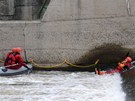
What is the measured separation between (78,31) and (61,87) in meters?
3.62

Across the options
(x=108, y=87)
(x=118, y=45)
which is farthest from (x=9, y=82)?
(x=118, y=45)

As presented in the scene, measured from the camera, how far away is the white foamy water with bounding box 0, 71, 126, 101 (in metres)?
9.16

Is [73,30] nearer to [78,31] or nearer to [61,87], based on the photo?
[78,31]

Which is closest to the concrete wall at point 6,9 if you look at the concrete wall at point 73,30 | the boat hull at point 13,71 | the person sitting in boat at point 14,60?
the concrete wall at point 73,30


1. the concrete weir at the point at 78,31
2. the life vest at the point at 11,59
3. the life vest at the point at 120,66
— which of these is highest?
the concrete weir at the point at 78,31

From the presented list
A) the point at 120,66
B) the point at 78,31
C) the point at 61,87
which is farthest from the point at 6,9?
the point at 61,87

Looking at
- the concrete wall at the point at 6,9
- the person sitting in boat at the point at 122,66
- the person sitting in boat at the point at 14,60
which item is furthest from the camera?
the concrete wall at the point at 6,9

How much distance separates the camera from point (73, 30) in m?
13.9

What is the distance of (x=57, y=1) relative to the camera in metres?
14.0

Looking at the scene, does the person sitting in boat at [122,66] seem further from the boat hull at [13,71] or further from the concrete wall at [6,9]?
the concrete wall at [6,9]

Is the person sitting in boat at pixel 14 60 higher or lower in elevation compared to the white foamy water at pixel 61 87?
higher

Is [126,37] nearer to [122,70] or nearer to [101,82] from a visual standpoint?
[122,70]

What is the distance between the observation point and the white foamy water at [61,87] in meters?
9.16

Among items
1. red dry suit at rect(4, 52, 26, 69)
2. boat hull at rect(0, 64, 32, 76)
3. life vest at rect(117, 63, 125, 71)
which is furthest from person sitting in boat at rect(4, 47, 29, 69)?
life vest at rect(117, 63, 125, 71)
